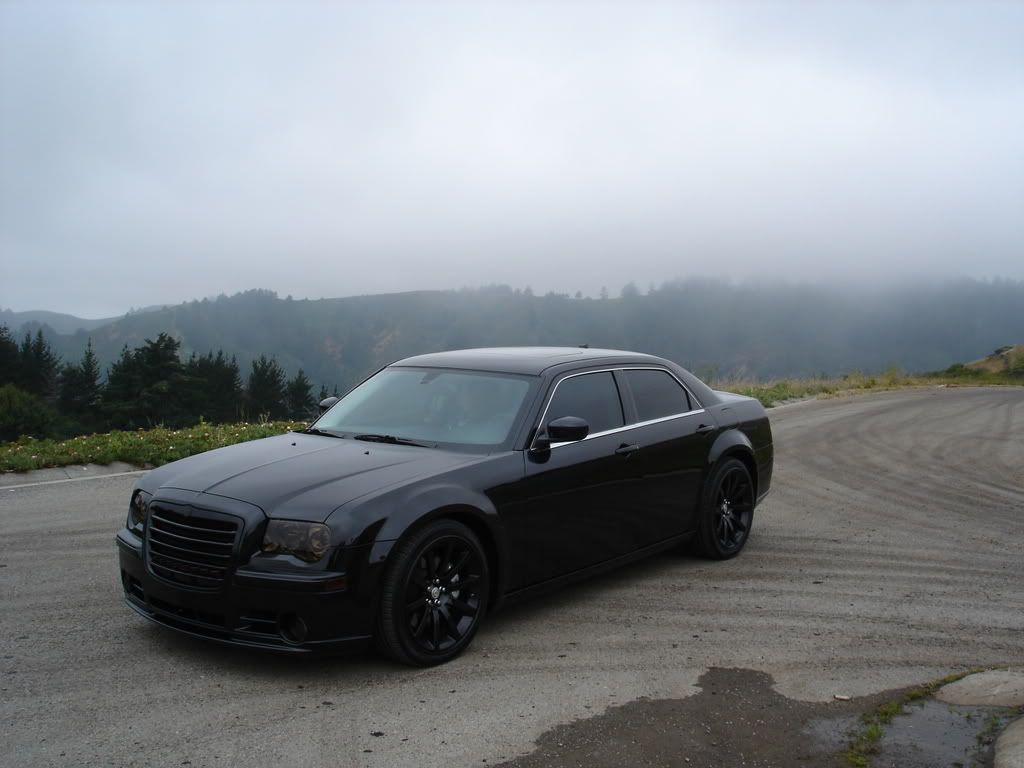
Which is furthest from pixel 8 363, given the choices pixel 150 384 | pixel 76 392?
pixel 150 384

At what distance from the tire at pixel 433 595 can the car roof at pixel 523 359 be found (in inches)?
57.9

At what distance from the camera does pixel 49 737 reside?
395cm

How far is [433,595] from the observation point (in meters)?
4.93

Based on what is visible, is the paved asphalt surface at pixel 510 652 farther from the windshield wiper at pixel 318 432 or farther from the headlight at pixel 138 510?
the windshield wiper at pixel 318 432

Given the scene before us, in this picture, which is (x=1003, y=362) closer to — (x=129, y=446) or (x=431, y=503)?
(x=129, y=446)

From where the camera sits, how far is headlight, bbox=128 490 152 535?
5.22 metres

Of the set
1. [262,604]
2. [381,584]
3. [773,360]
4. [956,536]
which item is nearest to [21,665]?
[262,604]

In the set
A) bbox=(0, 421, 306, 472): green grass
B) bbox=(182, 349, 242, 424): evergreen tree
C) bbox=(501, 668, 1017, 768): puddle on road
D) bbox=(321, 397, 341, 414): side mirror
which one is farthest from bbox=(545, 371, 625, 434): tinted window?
bbox=(182, 349, 242, 424): evergreen tree

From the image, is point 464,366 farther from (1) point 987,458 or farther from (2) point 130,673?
(1) point 987,458

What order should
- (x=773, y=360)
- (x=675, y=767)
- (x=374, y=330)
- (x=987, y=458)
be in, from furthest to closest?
(x=374, y=330), (x=773, y=360), (x=987, y=458), (x=675, y=767)

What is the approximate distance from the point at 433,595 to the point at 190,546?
1245mm

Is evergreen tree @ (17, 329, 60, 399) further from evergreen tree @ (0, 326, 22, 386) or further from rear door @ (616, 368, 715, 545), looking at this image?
rear door @ (616, 368, 715, 545)

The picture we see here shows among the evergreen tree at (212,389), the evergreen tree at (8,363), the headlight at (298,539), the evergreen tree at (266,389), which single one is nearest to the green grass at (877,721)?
the headlight at (298,539)

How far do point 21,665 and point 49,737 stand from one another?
99 centimetres
